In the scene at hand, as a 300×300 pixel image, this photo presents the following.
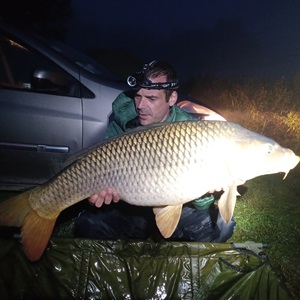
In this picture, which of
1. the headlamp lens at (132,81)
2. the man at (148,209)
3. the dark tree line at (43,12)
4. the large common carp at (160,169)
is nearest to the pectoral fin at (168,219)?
the large common carp at (160,169)

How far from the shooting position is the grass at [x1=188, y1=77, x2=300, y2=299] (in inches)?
94.6

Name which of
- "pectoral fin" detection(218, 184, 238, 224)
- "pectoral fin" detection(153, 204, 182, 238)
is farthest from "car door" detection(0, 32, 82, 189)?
"pectoral fin" detection(218, 184, 238, 224)

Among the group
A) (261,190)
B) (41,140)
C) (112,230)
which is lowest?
(261,190)

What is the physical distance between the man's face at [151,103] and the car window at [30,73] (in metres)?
0.60

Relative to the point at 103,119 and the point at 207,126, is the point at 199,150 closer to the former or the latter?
the point at 207,126

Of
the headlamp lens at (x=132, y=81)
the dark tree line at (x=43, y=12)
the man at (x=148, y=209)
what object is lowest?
the man at (x=148, y=209)

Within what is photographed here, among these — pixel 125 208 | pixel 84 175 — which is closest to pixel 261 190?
pixel 125 208

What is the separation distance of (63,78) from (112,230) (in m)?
1.18

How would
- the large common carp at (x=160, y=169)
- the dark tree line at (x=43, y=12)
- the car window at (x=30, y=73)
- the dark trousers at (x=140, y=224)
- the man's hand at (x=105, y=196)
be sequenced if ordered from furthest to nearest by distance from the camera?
1. the dark tree line at (x=43, y=12)
2. the car window at (x=30, y=73)
3. the dark trousers at (x=140, y=224)
4. the man's hand at (x=105, y=196)
5. the large common carp at (x=160, y=169)

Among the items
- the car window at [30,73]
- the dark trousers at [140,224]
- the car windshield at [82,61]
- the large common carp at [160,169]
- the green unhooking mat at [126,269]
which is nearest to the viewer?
the large common carp at [160,169]

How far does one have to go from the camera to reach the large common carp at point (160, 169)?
1579 mm

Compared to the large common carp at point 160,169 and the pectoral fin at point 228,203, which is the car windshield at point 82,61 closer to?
the large common carp at point 160,169

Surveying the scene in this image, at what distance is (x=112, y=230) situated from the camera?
7.20 ft

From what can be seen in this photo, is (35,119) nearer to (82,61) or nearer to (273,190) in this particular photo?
(82,61)
